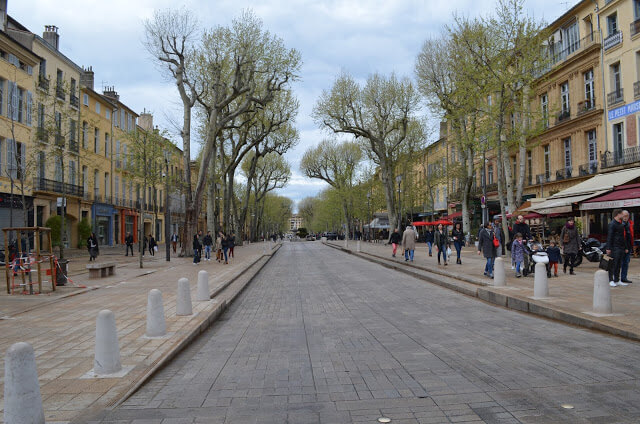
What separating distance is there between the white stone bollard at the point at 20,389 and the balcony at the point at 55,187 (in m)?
27.0

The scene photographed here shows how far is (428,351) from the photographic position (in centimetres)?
567

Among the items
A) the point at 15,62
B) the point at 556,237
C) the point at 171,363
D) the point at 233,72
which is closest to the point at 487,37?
the point at 556,237

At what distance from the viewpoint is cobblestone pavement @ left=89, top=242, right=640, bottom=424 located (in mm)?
3740

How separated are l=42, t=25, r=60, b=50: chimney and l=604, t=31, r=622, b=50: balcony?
33059 millimetres

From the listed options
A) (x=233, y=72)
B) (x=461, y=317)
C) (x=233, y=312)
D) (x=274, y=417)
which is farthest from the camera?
(x=233, y=72)

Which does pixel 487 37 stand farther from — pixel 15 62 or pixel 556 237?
pixel 15 62

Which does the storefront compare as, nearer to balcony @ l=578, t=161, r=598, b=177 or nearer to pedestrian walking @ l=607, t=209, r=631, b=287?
→ balcony @ l=578, t=161, r=598, b=177

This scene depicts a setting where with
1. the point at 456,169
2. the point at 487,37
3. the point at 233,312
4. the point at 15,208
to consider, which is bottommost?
the point at 233,312

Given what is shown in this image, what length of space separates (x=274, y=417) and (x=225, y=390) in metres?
0.89

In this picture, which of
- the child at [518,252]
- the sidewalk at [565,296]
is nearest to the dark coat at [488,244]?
the child at [518,252]

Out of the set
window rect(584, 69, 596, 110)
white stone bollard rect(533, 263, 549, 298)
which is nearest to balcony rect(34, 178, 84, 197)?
white stone bollard rect(533, 263, 549, 298)

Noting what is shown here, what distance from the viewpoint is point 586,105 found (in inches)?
1000

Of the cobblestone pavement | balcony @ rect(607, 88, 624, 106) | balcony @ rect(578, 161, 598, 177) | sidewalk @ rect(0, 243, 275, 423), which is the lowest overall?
the cobblestone pavement

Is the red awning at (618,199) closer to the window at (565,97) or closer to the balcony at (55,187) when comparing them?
the window at (565,97)
